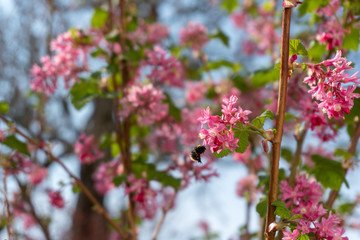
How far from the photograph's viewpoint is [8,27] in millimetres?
6125

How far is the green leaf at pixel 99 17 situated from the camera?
9.53ft

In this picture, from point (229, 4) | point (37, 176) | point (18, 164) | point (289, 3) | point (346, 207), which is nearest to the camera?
point (289, 3)

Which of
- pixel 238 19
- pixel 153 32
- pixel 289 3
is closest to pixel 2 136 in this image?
pixel 289 3

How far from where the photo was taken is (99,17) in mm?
2930

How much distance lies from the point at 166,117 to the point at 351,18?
4.48 feet

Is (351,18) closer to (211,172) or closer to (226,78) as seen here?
(211,172)

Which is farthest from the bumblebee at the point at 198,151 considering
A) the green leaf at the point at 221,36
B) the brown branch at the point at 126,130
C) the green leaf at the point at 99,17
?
the green leaf at the point at 221,36

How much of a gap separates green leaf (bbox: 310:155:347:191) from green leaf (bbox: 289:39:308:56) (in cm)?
84

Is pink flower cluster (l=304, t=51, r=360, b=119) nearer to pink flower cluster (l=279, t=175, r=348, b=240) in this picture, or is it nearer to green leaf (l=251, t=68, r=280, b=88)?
pink flower cluster (l=279, t=175, r=348, b=240)

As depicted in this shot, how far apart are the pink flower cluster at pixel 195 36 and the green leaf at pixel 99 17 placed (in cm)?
98

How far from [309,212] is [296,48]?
63cm

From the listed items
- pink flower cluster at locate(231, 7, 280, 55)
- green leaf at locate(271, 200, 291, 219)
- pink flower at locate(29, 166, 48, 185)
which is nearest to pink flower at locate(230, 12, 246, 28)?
pink flower cluster at locate(231, 7, 280, 55)

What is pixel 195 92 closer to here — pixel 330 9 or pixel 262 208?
pixel 330 9

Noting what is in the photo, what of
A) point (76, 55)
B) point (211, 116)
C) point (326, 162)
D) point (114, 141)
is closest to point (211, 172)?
point (326, 162)
